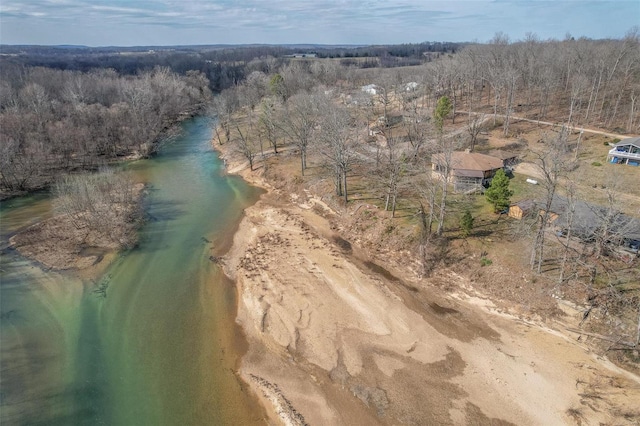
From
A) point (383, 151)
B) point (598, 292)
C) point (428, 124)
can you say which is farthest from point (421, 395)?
point (428, 124)

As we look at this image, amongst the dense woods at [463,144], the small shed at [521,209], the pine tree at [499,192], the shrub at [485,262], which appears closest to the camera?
the dense woods at [463,144]

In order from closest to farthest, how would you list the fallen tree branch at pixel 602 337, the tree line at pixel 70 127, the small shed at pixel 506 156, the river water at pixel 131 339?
the river water at pixel 131 339
the fallen tree branch at pixel 602 337
the small shed at pixel 506 156
the tree line at pixel 70 127

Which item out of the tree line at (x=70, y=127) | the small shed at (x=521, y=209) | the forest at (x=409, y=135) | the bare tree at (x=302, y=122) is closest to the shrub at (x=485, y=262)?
the forest at (x=409, y=135)

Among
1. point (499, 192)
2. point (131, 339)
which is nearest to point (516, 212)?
point (499, 192)

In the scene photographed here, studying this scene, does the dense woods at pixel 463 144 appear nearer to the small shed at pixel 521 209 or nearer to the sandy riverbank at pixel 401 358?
the small shed at pixel 521 209

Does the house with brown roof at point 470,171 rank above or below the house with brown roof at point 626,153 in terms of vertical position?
below

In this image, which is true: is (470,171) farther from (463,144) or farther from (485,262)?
(463,144)
